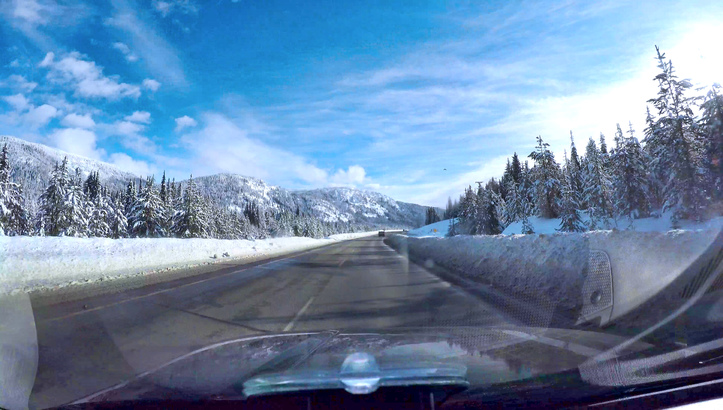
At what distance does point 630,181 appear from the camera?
46781mm

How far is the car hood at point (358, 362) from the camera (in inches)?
113

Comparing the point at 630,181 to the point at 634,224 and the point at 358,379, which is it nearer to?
the point at 634,224

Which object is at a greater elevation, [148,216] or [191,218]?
[148,216]

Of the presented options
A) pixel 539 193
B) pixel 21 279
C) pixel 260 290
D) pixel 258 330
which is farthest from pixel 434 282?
pixel 539 193

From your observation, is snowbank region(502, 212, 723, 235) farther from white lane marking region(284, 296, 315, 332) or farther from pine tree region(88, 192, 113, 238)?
pine tree region(88, 192, 113, 238)

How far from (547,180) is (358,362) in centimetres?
6584

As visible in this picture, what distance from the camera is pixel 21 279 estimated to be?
42.0 ft

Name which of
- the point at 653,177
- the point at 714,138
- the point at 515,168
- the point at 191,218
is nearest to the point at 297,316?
the point at 714,138

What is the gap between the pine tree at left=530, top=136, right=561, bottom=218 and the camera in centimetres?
6156

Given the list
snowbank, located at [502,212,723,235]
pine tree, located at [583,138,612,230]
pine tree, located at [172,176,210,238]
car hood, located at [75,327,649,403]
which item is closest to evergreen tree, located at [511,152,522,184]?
snowbank, located at [502,212,723,235]

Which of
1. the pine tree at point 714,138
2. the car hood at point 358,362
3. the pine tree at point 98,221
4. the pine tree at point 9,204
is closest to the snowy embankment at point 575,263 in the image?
the car hood at point 358,362

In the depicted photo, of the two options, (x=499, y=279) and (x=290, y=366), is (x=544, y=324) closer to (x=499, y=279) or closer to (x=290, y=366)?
(x=290, y=366)

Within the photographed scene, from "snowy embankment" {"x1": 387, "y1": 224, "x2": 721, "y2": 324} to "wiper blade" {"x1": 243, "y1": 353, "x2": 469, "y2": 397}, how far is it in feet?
16.9

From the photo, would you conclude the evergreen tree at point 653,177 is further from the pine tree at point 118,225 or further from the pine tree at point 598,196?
the pine tree at point 118,225
